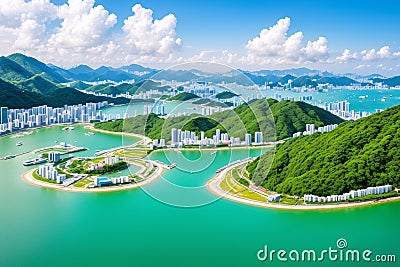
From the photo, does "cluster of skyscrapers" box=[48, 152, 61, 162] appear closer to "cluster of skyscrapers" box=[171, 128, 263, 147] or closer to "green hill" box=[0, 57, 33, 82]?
"cluster of skyscrapers" box=[171, 128, 263, 147]

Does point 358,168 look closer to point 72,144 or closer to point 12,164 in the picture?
point 12,164

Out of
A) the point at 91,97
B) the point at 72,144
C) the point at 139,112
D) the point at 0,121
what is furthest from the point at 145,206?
the point at 91,97

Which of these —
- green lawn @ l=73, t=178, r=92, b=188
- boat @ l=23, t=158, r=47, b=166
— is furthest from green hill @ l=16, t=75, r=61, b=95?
green lawn @ l=73, t=178, r=92, b=188

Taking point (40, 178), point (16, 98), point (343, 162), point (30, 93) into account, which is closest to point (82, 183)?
point (40, 178)

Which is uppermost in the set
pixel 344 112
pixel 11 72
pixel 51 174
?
pixel 11 72

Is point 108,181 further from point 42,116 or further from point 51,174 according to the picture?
point 42,116

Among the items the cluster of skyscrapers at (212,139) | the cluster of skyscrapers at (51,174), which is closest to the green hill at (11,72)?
the cluster of skyscrapers at (51,174)
